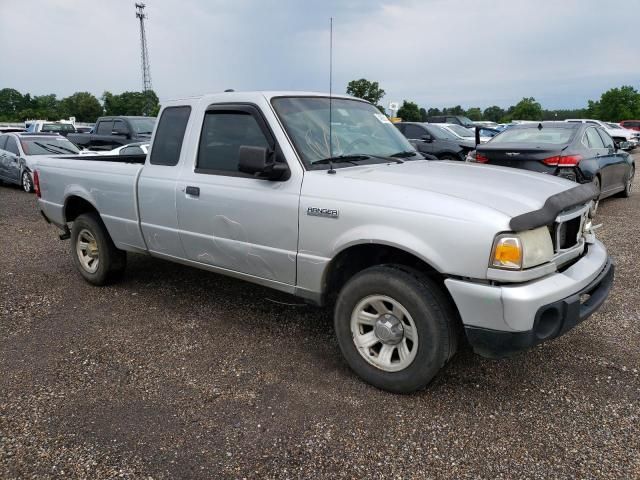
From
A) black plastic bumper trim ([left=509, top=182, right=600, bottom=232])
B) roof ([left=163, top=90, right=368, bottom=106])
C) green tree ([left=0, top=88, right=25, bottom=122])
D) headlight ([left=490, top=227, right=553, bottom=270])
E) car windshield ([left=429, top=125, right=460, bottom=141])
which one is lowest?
headlight ([left=490, top=227, right=553, bottom=270])

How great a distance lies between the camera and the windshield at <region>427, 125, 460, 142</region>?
13514 millimetres

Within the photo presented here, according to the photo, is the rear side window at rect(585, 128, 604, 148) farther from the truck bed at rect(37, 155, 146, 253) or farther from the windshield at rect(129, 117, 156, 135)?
the windshield at rect(129, 117, 156, 135)

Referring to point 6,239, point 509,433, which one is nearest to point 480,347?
point 509,433

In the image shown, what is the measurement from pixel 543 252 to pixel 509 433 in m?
1.03

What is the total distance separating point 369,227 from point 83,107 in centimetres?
7484

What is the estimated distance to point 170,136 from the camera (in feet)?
14.5

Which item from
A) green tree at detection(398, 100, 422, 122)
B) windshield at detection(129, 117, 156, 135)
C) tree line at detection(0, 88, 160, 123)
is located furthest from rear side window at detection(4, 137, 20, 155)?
tree line at detection(0, 88, 160, 123)

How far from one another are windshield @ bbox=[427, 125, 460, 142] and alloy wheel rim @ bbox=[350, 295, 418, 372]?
10.8 metres

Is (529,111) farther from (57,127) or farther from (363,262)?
(363,262)

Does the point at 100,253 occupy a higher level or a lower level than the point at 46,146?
lower

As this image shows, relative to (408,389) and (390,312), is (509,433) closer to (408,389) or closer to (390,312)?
(408,389)

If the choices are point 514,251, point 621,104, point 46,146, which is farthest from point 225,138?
point 621,104

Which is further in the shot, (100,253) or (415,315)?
(100,253)

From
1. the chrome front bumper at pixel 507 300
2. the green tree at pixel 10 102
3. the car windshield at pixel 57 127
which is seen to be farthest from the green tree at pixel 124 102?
the chrome front bumper at pixel 507 300
